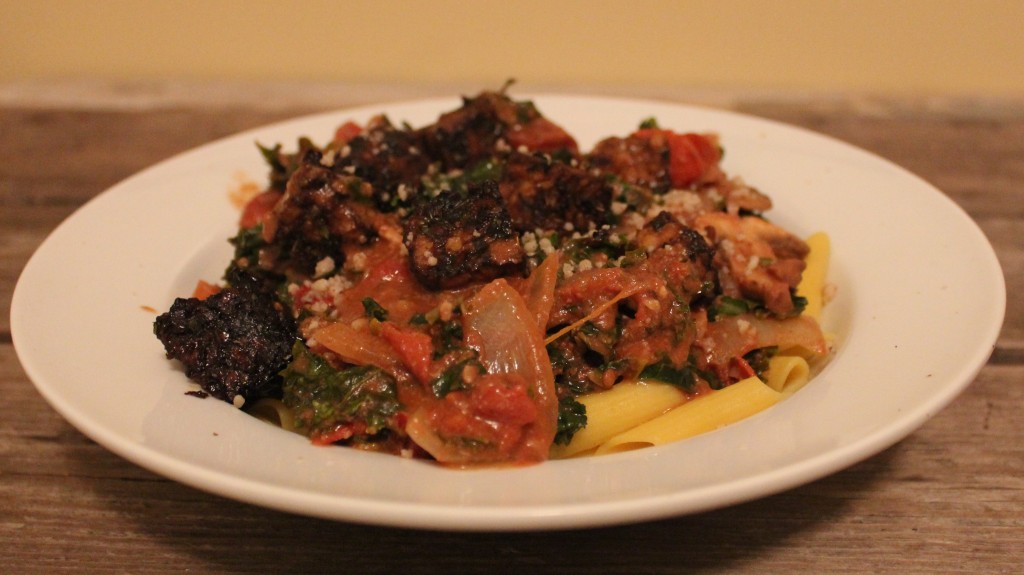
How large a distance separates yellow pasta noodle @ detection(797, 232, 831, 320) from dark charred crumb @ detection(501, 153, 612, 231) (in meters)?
1.14

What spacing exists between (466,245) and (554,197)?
2.36ft

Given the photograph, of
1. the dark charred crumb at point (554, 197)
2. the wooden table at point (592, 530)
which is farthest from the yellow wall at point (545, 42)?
the dark charred crumb at point (554, 197)

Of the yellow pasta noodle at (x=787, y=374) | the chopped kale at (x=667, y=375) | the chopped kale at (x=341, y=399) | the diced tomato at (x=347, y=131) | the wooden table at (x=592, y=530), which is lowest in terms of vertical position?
the wooden table at (x=592, y=530)

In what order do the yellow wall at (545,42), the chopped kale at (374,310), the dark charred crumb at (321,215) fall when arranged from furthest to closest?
the yellow wall at (545,42), the dark charred crumb at (321,215), the chopped kale at (374,310)

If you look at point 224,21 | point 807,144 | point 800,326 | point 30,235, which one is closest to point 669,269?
point 800,326

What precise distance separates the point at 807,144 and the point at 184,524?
426cm

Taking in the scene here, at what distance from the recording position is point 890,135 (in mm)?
7906

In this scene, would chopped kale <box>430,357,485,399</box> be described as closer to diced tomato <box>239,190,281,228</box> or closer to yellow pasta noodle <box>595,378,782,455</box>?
yellow pasta noodle <box>595,378,782,455</box>

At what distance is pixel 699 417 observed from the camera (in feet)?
11.6

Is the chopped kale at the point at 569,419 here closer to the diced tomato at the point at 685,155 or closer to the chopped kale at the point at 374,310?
the chopped kale at the point at 374,310

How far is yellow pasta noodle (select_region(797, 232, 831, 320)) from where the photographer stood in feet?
14.6

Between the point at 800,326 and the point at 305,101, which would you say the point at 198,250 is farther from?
the point at 305,101

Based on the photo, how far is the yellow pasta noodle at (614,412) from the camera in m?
3.58

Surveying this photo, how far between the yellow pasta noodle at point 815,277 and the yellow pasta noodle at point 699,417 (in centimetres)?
95
